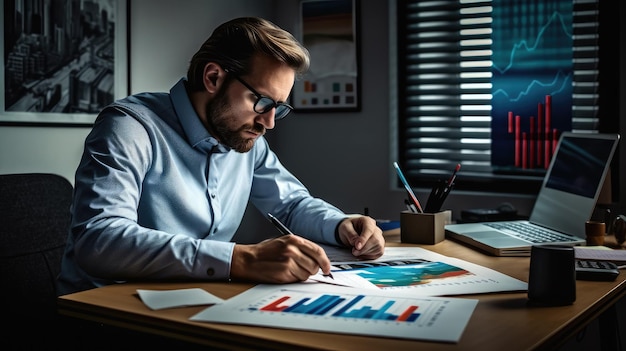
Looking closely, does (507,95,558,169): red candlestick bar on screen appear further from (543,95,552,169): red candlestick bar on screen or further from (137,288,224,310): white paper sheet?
(137,288,224,310): white paper sheet

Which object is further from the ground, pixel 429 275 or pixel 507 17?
pixel 507 17

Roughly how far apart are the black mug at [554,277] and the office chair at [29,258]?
45.8 inches

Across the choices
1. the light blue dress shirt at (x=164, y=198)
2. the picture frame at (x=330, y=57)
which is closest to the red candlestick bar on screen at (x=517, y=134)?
the picture frame at (x=330, y=57)

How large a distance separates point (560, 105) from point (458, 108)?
17.0 inches

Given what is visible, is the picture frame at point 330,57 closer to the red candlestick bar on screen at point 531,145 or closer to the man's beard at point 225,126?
the red candlestick bar on screen at point 531,145

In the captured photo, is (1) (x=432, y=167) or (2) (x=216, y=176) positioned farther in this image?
(1) (x=432, y=167)

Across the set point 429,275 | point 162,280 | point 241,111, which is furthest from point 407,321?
point 241,111

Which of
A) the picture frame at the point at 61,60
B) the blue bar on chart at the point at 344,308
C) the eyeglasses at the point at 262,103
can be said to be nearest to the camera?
the blue bar on chart at the point at 344,308

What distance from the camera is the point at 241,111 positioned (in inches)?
63.1

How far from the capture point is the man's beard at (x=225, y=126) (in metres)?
1.62

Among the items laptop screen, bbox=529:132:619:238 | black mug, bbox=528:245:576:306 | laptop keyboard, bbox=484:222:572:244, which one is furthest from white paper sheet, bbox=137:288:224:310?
laptop screen, bbox=529:132:619:238

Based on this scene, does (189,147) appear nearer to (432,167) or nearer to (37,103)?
(37,103)

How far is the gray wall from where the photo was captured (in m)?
2.65

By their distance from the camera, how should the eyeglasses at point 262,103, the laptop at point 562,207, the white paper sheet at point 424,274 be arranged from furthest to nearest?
the laptop at point 562,207
the eyeglasses at point 262,103
the white paper sheet at point 424,274
